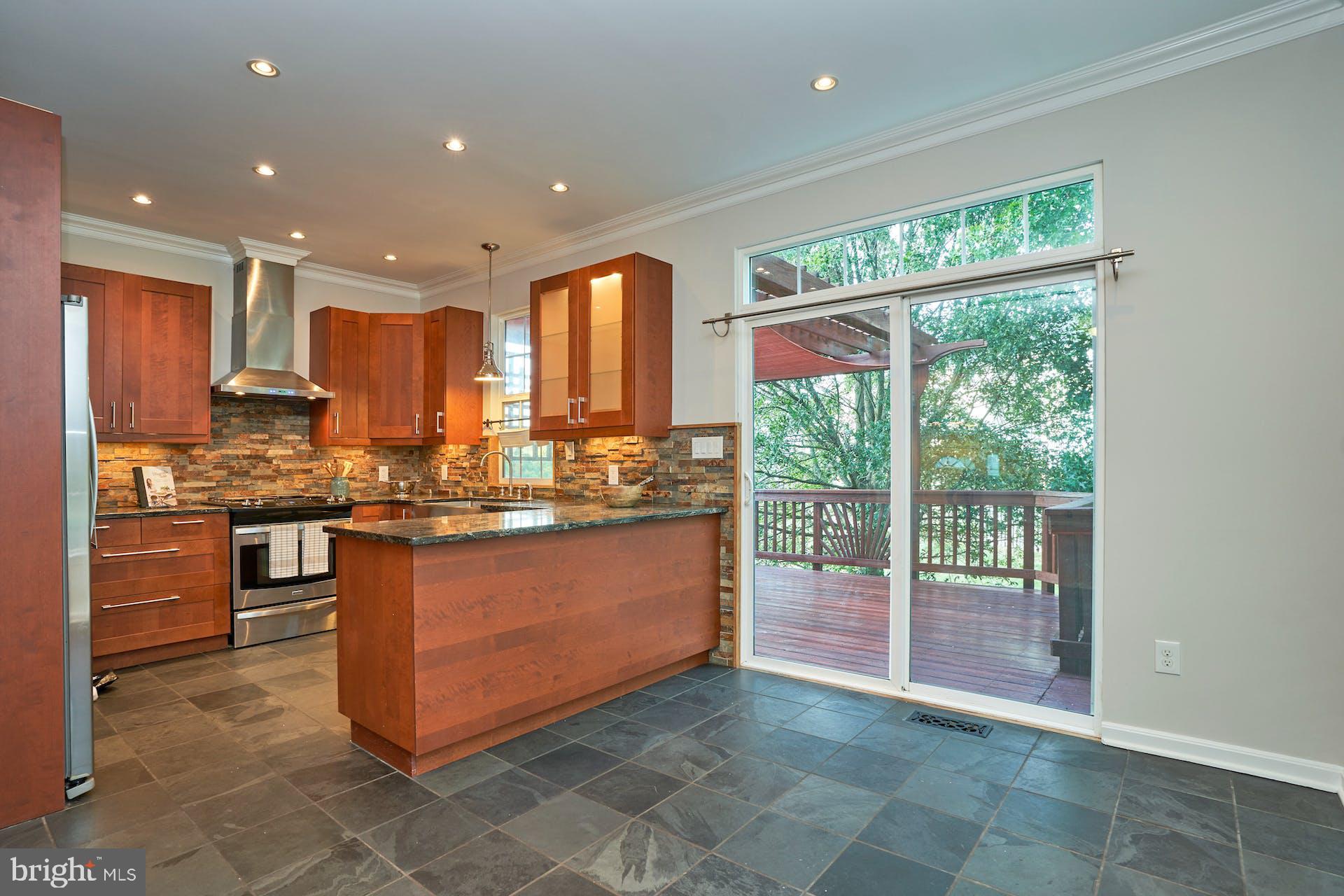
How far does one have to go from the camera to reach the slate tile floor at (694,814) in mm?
1845

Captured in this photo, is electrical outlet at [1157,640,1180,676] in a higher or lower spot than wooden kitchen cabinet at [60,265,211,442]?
lower

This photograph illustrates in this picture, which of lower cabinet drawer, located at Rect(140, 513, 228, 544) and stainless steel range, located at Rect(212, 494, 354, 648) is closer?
lower cabinet drawer, located at Rect(140, 513, 228, 544)

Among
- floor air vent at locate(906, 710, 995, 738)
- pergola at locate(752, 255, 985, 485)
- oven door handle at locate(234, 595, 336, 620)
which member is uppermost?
pergola at locate(752, 255, 985, 485)

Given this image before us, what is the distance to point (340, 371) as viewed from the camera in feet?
17.3

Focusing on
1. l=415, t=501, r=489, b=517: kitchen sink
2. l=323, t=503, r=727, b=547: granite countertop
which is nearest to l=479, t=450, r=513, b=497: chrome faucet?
l=415, t=501, r=489, b=517: kitchen sink

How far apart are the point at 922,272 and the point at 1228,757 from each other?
2.27 m

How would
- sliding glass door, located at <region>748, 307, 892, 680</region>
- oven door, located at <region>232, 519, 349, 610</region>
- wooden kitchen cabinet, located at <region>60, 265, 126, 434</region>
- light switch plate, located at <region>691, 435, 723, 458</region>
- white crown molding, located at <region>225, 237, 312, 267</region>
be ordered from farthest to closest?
1. white crown molding, located at <region>225, 237, 312, 267</region>
2. oven door, located at <region>232, 519, 349, 610</region>
3. wooden kitchen cabinet, located at <region>60, 265, 126, 434</region>
4. light switch plate, located at <region>691, 435, 723, 458</region>
5. sliding glass door, located at <region>748, 307, 892, 680</region>

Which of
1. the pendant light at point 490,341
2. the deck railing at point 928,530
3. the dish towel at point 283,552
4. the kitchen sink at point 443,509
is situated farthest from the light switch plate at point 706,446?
the dish towel at point 283,552

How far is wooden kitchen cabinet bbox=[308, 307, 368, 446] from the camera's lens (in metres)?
5.23

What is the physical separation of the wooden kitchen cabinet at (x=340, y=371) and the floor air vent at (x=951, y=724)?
4441 mm

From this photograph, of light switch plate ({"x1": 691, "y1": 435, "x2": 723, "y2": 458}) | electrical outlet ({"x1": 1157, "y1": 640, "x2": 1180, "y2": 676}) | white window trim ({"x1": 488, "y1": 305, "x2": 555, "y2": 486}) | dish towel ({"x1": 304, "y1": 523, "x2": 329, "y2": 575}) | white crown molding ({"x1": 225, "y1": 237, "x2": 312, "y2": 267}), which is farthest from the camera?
white window trim ({"x1": 488, "y1": 305, "x2": 555, "y2": 486})

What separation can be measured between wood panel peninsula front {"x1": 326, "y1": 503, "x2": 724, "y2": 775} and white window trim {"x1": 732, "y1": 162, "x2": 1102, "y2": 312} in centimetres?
138

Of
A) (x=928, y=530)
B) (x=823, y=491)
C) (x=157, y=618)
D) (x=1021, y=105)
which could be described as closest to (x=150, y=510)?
(x=157, y=618)

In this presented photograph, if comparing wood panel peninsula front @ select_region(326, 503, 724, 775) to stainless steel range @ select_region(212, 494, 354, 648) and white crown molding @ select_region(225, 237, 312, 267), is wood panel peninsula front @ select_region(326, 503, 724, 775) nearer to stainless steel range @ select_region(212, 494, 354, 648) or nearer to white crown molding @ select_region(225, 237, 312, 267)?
stainless steel range @ select_region(212, 494, 354, 648)
